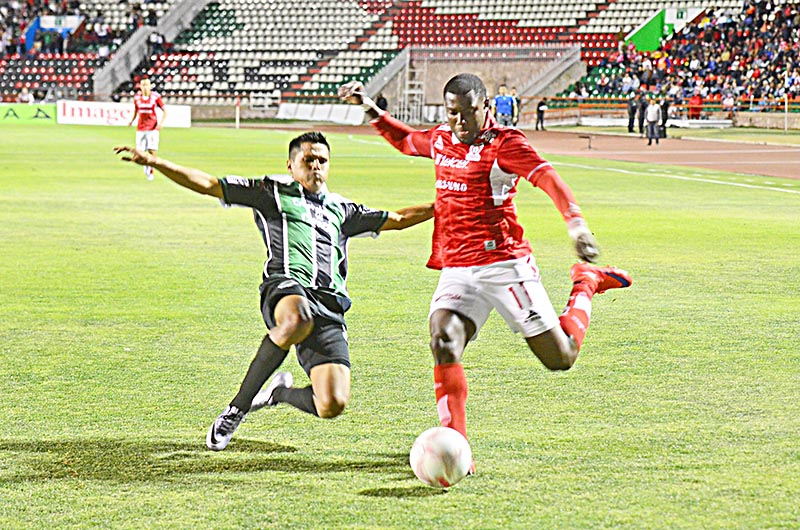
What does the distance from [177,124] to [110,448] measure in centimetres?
5142

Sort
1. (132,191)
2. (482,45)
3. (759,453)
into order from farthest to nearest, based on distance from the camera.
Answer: (482,45) < (132,191) < (759,453)

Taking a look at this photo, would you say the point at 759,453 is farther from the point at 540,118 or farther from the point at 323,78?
the point at 323,78

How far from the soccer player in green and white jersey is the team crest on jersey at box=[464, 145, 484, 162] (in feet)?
2.20

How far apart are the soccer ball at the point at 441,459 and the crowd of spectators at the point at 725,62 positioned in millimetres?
49595

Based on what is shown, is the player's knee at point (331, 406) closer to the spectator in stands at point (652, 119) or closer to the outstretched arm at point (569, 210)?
the outstretched arm at point (569, 210)

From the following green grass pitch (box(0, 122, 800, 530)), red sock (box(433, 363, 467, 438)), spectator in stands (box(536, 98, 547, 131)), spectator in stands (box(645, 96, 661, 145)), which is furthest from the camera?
spectator in stands (box(536, 98, 547, 131))

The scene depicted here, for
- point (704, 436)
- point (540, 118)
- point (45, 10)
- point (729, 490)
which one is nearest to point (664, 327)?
point (704, 436)

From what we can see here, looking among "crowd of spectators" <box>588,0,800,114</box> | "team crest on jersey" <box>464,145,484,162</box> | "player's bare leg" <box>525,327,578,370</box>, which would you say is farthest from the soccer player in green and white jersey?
"crowd of spectators" <box>588,0,800,114</box>

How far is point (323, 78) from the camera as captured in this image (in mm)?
65500

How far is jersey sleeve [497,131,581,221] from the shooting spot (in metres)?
5.76

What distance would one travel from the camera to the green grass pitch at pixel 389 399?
5102 millimetres

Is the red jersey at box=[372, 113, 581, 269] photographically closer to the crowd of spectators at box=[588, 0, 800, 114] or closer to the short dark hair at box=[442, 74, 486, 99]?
the short dark hair at box=[442, 74, 486, 99]

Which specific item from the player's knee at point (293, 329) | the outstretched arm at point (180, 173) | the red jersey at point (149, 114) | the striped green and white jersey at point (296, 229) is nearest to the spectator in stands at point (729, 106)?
the red jersey at point (149, 114)

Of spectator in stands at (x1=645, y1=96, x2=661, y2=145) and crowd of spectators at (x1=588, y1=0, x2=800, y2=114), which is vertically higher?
crowd of spectators at (x1=588, y1=0, x2=800, y2=114)
